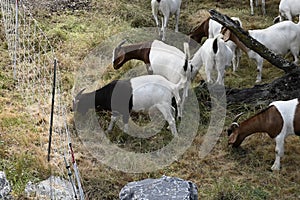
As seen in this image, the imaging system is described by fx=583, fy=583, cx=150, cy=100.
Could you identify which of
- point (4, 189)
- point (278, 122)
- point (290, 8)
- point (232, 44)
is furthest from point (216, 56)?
point (4, 189)

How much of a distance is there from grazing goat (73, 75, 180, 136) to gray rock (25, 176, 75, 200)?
5.38 feet

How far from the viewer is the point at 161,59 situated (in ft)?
29.2

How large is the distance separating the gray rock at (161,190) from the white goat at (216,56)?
424 centimetres

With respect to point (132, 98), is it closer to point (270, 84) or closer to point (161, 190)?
point (270, 84)

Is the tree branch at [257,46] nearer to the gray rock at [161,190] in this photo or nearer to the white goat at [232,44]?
the white goat at [232,44]

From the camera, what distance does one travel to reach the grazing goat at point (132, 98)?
7.79 meters

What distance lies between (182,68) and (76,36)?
306 cm

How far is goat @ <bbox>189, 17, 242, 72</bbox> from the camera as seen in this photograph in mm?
10110

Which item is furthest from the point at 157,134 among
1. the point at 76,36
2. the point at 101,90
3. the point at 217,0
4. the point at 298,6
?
the point at 217,0

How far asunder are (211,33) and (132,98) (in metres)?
3.44

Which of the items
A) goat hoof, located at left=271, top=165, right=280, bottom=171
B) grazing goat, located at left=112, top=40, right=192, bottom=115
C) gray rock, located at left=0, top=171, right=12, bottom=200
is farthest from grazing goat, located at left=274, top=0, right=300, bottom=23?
gray rock, located at left=0, top=171, right=12, bottom=200

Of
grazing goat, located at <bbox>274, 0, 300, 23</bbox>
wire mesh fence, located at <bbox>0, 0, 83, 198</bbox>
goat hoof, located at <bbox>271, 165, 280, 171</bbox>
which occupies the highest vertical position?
grazing goat, located at <bbox>274, 0, 300, 23</bbox>

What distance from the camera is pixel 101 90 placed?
26.5 ft

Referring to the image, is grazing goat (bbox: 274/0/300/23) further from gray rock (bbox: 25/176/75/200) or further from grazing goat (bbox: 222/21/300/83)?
gray rock (bbox: 25/176/75/200)
